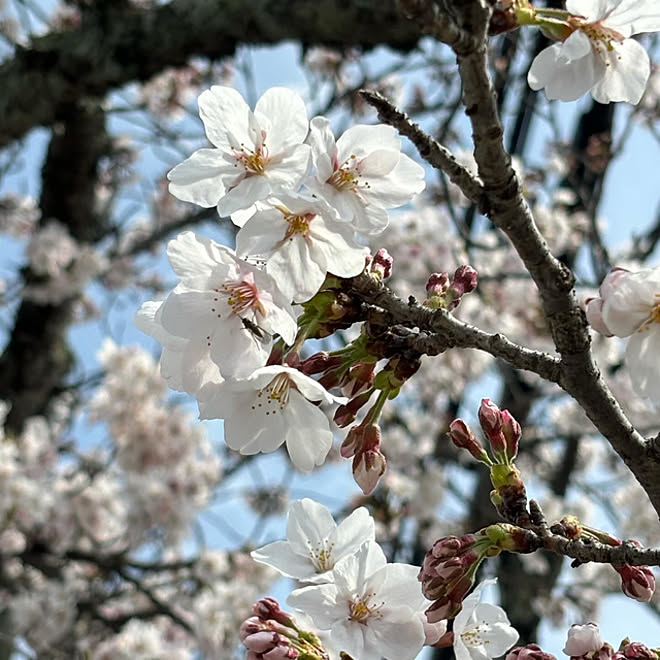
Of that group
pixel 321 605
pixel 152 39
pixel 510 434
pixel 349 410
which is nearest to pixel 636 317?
pixel 510 434

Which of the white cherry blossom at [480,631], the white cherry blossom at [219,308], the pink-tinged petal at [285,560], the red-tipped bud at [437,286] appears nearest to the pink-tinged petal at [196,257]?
the white cherry blossom at [219,308]

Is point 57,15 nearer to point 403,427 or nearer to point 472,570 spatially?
point 403,427

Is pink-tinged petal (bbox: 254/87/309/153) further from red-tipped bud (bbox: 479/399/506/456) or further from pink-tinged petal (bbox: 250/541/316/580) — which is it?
pink-tinged petal (bbox: 250/541/316/580)

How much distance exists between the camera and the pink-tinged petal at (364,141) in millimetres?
837

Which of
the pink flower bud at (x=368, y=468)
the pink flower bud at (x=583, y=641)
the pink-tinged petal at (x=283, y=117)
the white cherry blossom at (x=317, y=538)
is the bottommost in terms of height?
the pink flower bud at (x=583, y=641)

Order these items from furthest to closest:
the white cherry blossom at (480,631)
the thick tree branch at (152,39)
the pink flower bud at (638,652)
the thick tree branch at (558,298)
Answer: the thick tree branch at (152,39) → the white cherry blossom at (480,631) → the pink flower bud at (638,652) → the thick tree branch at (558,298)

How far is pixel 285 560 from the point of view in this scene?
0.92 meters

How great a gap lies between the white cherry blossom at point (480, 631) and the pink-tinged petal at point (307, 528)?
0.17 m

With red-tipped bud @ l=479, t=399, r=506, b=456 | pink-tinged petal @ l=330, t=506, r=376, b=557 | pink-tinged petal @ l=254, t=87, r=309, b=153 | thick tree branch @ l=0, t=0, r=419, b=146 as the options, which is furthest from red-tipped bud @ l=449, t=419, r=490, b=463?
thick tree branch @ l=0, t=0, r=419, b=146

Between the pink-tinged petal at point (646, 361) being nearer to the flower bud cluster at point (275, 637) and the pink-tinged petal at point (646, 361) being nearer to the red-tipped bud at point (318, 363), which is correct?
the red-tipped bud at point (318, 363)

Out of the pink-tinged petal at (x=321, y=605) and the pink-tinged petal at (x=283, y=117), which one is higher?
the pink-tinged petal at (x=283, y=117)

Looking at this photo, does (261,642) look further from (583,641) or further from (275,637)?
(583,641)

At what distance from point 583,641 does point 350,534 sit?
0.28 meters

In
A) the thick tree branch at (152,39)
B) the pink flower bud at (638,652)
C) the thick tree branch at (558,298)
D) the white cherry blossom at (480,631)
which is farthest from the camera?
the thick tree branch at (152,39)
